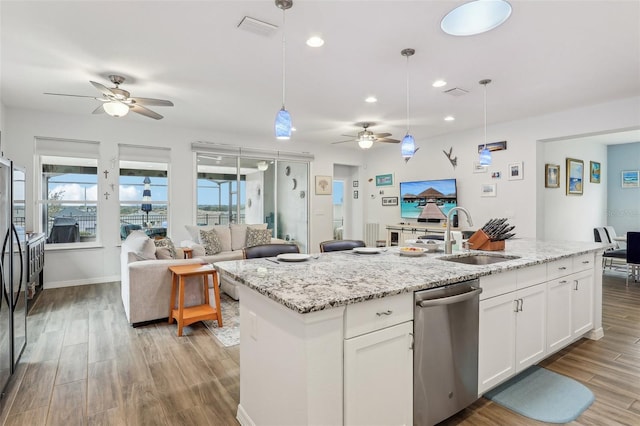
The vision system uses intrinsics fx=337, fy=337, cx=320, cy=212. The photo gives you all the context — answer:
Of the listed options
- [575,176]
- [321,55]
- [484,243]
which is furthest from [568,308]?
[575,176]

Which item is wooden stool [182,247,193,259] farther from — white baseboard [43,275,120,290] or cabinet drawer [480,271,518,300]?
cabinet drawer [480,271,518,300]

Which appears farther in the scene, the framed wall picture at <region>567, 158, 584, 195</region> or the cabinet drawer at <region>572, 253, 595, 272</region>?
the framed wall picture at <region>567, 158, 584, 195</region>

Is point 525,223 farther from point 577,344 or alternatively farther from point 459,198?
point 577,344

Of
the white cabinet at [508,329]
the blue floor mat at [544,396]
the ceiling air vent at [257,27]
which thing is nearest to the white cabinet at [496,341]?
the white cabinet at [508,329]

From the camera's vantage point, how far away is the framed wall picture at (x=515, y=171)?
217 inches

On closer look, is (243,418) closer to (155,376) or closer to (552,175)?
(155,376)

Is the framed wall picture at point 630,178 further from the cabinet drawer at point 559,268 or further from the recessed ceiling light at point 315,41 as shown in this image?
the recessed ceiling light at point 315,41

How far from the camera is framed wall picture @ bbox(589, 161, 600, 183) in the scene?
7332 mm

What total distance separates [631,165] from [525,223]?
14.2 ft

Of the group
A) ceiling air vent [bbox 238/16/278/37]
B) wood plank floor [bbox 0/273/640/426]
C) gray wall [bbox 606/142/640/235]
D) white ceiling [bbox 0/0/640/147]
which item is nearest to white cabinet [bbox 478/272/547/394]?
wood plank floor [bbox 0/273/640/426]

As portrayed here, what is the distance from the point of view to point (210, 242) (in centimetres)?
547

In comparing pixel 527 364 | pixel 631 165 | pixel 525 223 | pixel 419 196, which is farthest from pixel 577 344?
pixel 631 165

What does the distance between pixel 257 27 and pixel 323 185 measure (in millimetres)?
5380

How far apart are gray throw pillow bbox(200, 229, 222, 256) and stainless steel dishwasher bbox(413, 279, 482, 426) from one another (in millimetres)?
4310
